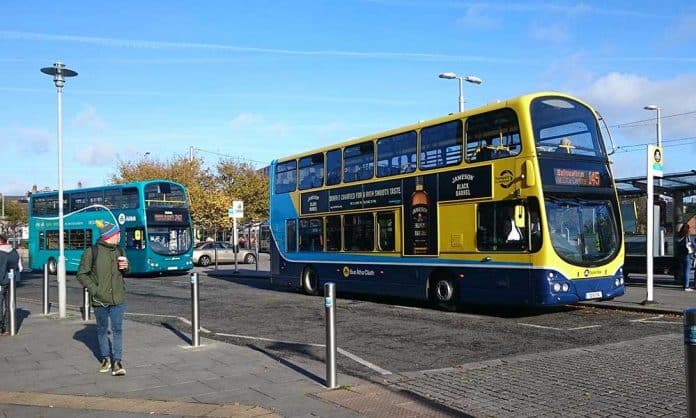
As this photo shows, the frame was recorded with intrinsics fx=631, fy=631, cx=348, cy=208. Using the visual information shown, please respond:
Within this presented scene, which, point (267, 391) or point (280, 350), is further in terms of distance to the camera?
point (280, 350)

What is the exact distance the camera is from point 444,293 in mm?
13320

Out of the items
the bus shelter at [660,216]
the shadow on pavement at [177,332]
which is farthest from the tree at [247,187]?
the shadow on pavement at [177,332]

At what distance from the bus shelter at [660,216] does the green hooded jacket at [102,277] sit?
1532 centimetres

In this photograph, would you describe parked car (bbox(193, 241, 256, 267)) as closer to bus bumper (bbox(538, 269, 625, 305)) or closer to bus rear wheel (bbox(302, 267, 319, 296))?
bus rear wheel (bbox(302, 267, 319, 296))

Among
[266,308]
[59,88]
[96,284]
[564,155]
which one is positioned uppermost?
[59,88]

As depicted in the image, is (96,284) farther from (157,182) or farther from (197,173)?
(197,173)

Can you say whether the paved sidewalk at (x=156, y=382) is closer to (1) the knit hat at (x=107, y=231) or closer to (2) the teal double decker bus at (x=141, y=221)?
(1) the knit hat at (x=107, y=231)

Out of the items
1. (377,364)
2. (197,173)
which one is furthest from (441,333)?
(197,173)

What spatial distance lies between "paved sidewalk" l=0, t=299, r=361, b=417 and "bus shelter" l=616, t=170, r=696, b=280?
13.6 m

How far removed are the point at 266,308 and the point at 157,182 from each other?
13.9 m

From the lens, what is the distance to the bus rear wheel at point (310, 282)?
58.6 feet

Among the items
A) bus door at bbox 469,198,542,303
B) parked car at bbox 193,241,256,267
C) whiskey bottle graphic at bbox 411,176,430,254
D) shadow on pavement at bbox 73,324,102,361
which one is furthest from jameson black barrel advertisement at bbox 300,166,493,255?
parked car at bbox 193,241,256,267

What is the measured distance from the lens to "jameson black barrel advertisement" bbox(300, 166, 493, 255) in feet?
41.8

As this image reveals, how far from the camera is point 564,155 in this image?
11953mm
